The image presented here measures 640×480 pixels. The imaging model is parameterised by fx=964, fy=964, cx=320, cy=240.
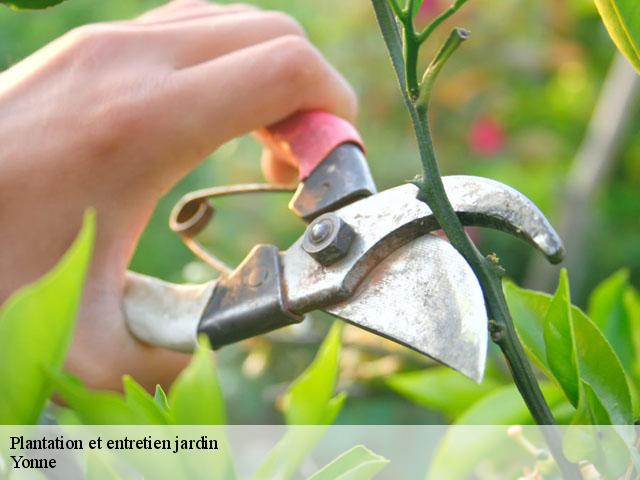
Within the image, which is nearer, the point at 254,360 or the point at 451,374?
the point at 451,374

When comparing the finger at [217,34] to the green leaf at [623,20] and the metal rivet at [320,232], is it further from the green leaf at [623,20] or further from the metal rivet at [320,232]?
the green leaf at [623,20]

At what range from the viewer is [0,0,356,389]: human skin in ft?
2.09

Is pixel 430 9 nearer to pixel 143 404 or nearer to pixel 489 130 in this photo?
pixel 489 130

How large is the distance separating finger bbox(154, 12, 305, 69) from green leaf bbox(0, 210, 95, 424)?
1.26 ft

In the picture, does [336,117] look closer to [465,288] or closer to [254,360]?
[465,288]

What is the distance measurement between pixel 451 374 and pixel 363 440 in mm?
799

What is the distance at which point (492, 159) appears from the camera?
7.64 feet

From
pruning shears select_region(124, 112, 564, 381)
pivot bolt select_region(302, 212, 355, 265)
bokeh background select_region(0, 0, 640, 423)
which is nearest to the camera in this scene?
pruning shears select_region(124, 112, 564, 381)

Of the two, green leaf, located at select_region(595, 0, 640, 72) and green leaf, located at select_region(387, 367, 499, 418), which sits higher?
green leaf, located at select_region(595, 0, 640, 72)

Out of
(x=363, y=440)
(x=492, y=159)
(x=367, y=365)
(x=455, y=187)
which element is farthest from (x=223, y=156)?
(x=455, y=187)

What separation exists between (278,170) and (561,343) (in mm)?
379

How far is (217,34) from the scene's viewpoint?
71 centimetres

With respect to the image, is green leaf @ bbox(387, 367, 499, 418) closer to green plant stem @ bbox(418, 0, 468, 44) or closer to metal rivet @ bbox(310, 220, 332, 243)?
metal rivet @ bbox(310, 220, 332, 243)

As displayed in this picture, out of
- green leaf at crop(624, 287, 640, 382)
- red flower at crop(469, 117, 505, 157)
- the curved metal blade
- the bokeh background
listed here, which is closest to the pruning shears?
the curved metal blade
